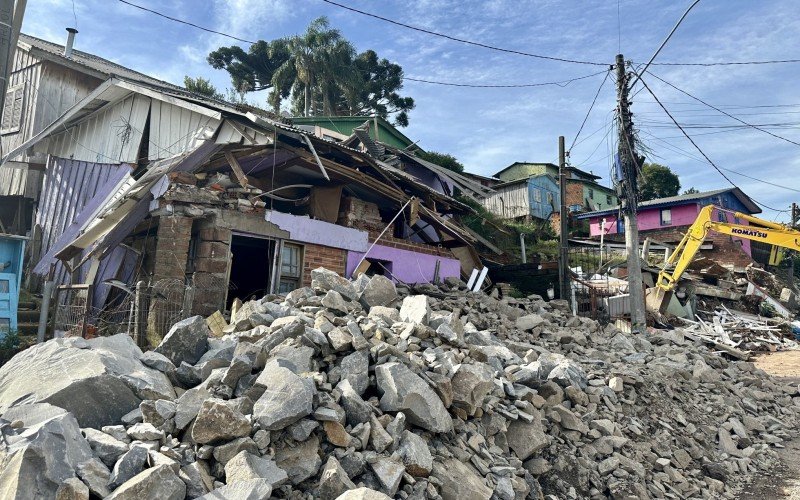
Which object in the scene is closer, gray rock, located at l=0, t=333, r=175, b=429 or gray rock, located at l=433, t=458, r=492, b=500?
gray rock, located at l=0, t=333, r=175, b=429

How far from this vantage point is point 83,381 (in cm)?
347

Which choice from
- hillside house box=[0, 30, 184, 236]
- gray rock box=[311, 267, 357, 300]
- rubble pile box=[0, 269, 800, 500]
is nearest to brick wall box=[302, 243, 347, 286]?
rubble pile box=[0, 269, 800, 500]

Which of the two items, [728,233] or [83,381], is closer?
[83,381]

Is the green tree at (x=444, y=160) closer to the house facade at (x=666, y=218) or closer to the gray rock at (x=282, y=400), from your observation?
the house facade at (x=666, y=218)

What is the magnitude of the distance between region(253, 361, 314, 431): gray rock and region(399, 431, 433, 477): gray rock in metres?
0.80

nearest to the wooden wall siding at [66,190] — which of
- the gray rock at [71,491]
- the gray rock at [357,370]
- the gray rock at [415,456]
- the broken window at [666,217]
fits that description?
the gray rock at [357,370]

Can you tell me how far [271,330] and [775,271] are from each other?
32341 millimetres

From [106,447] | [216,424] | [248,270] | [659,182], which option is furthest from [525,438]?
[659,182]

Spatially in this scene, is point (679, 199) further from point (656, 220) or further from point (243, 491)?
point (243, 491)

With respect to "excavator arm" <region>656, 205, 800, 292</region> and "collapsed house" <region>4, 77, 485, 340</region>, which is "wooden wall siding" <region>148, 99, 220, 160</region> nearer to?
"collapsed house" <region>4, 77, 485, 340</region>

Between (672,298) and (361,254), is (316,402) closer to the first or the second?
(361,254)

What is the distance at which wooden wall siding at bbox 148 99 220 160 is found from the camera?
29.7 feet

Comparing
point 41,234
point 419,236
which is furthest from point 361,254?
point 41,234

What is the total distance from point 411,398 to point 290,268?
212 inches
